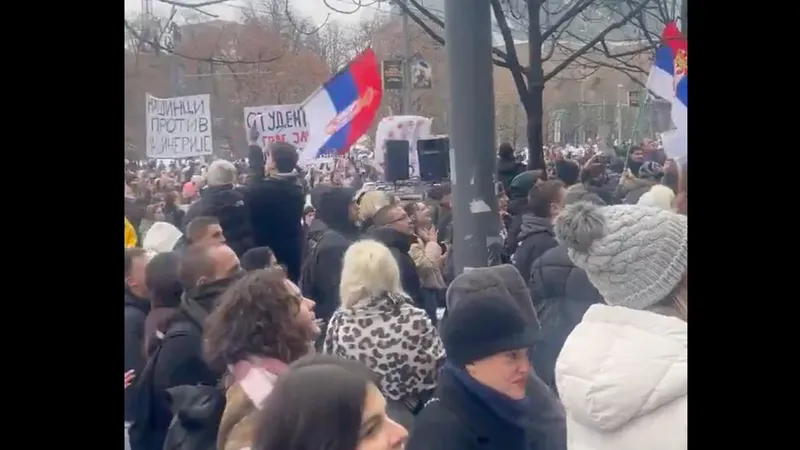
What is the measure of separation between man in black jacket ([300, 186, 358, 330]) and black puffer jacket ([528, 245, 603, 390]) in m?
0.45

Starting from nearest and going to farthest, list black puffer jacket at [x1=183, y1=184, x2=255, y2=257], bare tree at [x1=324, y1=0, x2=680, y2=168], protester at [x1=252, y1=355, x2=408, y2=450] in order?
protester at [x1=252, y1=355, x2=408, y2=450]
bare tree at [x1=324, y1=0, x2=680, y2=168]
black puffer jacket at [x1=183, y1=184, x2=255, y2=257]

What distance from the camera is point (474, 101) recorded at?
2.37 m

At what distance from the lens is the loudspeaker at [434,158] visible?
2.45 m

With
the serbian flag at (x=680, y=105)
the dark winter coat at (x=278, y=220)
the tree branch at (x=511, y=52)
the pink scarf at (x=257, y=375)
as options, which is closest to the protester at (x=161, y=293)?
the dark winter coat at (x=278, y=220)

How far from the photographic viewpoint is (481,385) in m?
2.24

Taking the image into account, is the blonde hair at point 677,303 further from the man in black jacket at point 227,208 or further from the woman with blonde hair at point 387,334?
the man in black jacket at point 227,208

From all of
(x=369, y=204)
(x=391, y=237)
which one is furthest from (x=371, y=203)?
(x=391, y=237)

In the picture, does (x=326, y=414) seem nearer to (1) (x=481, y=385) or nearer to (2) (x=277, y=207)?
(1) (x=481, y=385)

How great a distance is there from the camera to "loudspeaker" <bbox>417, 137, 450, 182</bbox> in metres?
2.45

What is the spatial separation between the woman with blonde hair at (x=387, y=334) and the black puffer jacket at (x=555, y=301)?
223 mm

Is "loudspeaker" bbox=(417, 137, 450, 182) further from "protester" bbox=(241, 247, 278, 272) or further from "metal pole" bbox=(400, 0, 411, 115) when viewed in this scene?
"protester" bbox=(241, 247, 278, 272)

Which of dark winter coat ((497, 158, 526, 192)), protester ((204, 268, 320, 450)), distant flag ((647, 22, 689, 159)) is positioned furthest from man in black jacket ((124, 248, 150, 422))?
distant flag ((647, 22, 689, 159))
